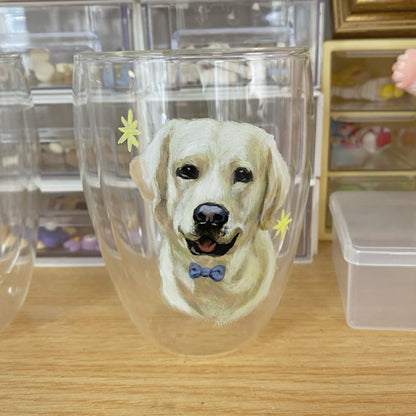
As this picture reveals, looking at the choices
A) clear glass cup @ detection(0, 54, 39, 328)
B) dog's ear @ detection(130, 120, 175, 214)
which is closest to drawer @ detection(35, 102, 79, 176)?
clear glass cup @ detection(0, 54, 39, 328)

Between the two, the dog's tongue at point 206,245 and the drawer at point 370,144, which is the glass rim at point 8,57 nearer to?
the dog's tongue at point 206,245

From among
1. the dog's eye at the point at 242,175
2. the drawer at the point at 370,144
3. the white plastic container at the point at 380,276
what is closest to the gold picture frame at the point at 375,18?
the drawer at the point at 370,144

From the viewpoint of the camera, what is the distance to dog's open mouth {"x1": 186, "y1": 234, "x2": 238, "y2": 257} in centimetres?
39

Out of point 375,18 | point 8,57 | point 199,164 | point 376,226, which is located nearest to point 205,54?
point 199,164

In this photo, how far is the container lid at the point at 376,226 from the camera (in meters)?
0.51

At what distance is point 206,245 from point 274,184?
0.08 metres

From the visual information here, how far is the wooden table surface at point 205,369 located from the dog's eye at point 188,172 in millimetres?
194

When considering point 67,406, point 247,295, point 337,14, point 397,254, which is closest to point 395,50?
point 337,14

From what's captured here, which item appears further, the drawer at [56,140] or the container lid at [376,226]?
the drawer at [56,140]

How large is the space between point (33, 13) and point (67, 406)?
55 centimetres

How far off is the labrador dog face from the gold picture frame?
1.23 feet

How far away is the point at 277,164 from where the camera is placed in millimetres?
400

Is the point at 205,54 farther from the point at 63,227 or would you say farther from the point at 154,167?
the point at 63,227

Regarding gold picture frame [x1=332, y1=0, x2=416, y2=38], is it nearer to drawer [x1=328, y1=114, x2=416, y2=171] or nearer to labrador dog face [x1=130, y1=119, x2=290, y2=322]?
drawer [x1=328, y1=114, x2=416, y2=171]
